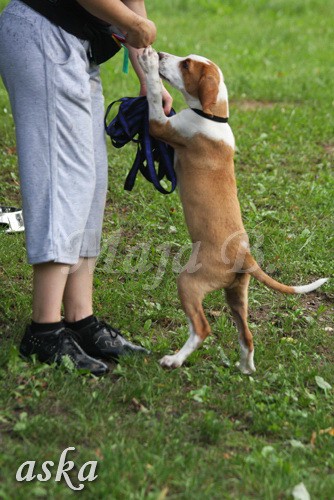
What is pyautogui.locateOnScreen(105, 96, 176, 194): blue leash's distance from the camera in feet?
13.9

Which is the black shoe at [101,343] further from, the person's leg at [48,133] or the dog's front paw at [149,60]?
the dog's front paw at [149,60]

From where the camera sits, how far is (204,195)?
4.09m

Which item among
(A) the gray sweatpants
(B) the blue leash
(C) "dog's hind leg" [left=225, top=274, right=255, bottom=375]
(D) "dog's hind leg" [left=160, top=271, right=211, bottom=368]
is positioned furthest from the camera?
(B) the blue leash

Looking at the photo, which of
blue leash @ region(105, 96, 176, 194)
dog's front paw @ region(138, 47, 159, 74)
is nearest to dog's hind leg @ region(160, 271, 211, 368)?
blue leash @ region(105, 96, 176, 194)

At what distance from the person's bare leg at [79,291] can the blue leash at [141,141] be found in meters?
0.48

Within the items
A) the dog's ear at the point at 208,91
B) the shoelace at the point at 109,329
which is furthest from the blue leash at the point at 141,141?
the shoelace at the point at 109,329

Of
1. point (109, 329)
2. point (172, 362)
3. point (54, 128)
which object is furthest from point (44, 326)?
point (54, 128)

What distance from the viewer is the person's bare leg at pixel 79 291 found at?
4.06 metres

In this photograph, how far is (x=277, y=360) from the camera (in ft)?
14.2

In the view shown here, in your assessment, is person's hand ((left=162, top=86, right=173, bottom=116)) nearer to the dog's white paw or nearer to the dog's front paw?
the dog's front paw

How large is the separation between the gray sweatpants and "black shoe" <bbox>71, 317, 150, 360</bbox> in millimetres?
493

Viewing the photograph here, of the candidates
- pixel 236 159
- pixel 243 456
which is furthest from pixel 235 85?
pixel 243 456

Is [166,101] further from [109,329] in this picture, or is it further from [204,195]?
[109,329]

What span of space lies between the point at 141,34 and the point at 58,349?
1468mm
